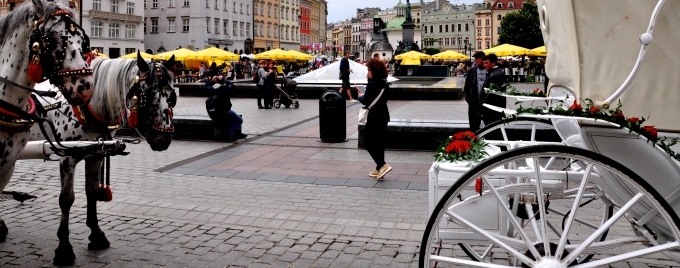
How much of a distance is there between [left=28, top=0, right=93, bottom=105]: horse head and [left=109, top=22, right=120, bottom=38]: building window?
6388 cm

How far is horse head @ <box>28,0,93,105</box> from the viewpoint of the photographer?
13.3 feet

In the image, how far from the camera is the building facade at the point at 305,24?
12106 cm

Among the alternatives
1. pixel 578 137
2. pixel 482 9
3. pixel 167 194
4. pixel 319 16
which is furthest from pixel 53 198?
pixel 482 9

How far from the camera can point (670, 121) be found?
10.9 feet

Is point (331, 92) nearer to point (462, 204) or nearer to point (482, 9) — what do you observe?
point (462, 204)

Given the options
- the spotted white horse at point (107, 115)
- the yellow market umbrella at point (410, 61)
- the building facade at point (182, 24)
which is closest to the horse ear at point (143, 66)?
the spotted white horse at point (107, 115)

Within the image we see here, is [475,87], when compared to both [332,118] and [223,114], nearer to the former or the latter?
[332,118]

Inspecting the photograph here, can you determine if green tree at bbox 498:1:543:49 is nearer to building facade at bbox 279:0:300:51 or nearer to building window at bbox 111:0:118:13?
building facade at bbox 279:0:300:51

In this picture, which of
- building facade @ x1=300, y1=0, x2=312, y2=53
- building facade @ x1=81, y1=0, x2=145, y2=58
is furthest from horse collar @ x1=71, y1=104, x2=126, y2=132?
building facade @ x1=300, y1=0, x2=312, y2=53

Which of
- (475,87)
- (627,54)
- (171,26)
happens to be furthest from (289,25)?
(627,54)

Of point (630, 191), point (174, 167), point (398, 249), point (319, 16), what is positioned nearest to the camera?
point (630, 191)

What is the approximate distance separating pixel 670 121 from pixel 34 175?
881cm

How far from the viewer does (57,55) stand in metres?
4.07

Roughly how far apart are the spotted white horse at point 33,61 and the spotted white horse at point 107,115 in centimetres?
87
